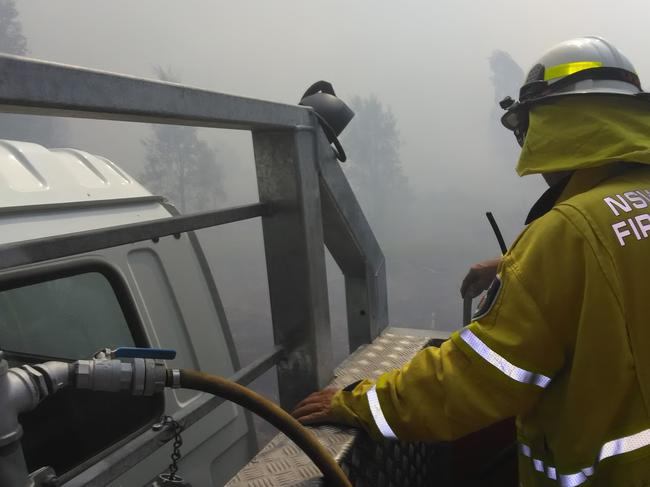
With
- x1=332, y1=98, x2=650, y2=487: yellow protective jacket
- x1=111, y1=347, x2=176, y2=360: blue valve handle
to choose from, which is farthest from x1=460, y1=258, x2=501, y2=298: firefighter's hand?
x1=111, y1=347, x2=176, y2=360: blue valve handle

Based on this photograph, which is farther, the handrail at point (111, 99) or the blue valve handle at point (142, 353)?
the blue valve handle at point (142, 353)

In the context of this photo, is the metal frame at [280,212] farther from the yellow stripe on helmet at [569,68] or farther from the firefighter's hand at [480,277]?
the yellow stripe on helmet at [569,68]

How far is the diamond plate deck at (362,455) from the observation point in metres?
1.22

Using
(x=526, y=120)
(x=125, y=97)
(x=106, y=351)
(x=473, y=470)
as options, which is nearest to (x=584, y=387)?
(x=526, y=120)

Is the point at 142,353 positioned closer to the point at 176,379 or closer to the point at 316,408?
the point at 176,379

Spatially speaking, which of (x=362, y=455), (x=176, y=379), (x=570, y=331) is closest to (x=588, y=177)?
(x=570, y=331)

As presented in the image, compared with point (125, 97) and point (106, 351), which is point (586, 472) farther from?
point (125, 97)

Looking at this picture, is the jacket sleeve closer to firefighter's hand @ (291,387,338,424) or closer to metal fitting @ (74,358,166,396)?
firefighter's hand @ (291,387,338,424)

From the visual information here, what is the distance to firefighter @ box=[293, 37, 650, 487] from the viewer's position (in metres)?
1.08

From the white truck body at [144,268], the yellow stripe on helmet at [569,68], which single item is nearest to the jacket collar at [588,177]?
the yellow stripe on helmet at [569,68]

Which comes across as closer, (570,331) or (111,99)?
(111,99)

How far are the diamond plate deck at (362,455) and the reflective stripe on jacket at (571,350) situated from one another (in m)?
0.20

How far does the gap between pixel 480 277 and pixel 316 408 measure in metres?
0.90

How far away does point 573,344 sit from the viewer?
45.2 inches
